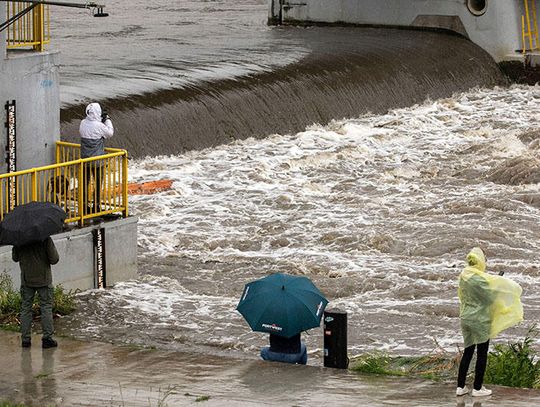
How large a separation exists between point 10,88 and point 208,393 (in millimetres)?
6175

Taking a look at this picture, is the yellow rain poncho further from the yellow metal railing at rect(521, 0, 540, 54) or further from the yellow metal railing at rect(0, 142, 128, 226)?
the yellow metal railing at rect(521, 0, 540, 54)

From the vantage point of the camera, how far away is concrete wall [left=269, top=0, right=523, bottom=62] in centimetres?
3747

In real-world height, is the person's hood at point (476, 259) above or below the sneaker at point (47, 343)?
above

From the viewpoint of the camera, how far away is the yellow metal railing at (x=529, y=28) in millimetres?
37562


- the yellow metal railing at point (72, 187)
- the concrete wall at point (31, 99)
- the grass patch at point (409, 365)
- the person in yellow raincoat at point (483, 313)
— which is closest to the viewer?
the person in yellow raincoat at point (483, 313)

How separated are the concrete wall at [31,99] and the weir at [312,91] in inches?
266

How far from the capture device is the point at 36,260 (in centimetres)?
1291

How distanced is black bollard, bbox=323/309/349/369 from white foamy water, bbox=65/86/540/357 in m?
2.30

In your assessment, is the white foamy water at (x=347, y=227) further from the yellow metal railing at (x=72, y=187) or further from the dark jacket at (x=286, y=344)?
the dark jacket at (x=286, y=344)

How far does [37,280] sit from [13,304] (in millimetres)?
1778

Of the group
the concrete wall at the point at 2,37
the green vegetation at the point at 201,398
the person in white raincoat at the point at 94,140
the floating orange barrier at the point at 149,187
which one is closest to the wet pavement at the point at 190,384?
the green vegetation at the point at 201,398

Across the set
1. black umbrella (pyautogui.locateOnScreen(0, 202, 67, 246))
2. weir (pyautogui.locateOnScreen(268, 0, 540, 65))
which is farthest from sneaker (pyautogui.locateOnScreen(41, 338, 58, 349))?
weir (pyautogui.locateOnScreen(268, 0, 540, 65))

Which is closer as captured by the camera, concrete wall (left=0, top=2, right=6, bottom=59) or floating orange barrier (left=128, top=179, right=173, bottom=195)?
concrete wall (left=0, top=2, right=6, bottom=59)

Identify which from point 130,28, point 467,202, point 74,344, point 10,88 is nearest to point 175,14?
point 130,28
